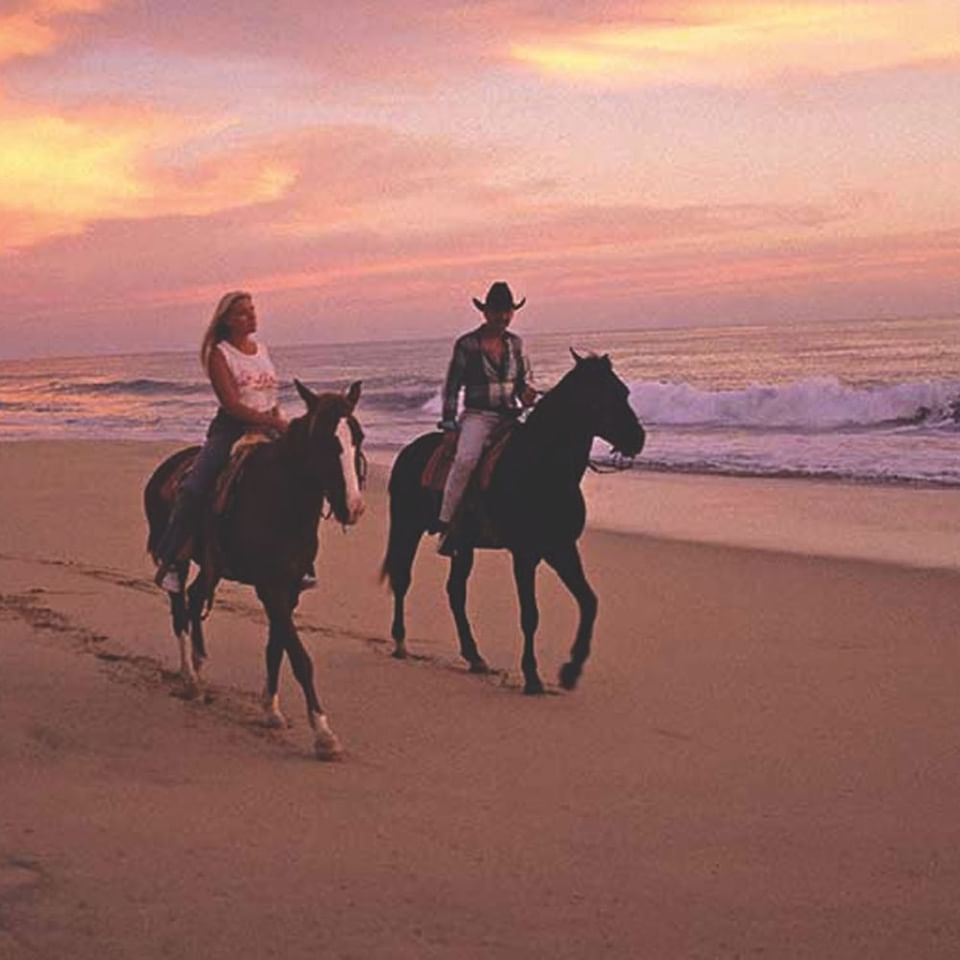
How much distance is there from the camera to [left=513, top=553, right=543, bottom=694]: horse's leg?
7.32 m

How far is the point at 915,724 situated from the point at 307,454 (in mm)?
3028

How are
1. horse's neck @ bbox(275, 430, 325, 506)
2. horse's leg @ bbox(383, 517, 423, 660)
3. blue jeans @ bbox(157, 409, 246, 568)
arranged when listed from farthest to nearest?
horse's leg @ bbox(383, 517, 423, 660)
blue jeans @ bbox(157, 409, 246, 568)
horse's neck @ bbox(275, 430, 325, 506)

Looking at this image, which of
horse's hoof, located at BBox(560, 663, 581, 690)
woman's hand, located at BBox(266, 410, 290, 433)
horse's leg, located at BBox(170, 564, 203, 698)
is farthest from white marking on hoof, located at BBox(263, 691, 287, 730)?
horse's hoof, located at BBox(560, 663, 581, 690)

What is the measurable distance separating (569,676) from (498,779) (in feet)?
5.79

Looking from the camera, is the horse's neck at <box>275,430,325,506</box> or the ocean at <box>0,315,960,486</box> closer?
the horse's neck at <box>275,430,325,506</box>

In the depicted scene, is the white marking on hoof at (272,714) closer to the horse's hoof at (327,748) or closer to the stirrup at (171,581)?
the horse's hoof at (327,748)

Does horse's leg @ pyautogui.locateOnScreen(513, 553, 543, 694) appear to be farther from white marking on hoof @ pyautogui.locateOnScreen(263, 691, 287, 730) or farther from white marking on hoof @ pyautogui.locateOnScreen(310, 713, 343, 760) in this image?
white marking on hoof @ pyautogui.locateOnScreen(310, 713, 343, 760)

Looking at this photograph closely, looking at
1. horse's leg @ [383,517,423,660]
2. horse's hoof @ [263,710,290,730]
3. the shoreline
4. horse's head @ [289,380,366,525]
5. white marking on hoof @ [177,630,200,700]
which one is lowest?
the shoreline

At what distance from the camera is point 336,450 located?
5.91 meters

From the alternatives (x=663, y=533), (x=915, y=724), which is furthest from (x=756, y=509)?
(x=915, y=724)

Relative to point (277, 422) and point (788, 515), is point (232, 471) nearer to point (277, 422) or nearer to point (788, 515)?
point (277, 422)

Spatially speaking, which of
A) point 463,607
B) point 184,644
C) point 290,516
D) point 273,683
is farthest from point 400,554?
point 290,516

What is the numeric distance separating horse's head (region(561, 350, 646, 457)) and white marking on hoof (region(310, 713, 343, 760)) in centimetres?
238

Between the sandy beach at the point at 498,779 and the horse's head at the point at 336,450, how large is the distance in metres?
1.10
